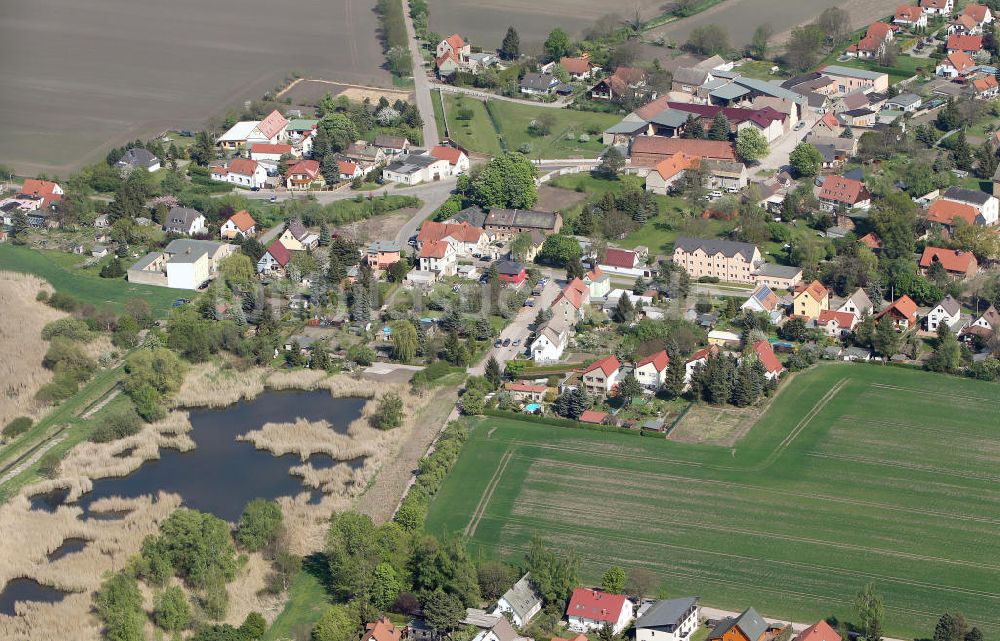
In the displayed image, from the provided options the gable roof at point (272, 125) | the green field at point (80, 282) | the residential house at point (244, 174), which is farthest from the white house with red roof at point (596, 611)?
the gable roof at point (272, 125)

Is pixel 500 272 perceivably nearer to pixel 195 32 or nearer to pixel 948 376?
pixel 948 376

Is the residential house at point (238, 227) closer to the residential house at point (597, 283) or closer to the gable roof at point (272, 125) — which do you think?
the gable roof at point (272, 125)

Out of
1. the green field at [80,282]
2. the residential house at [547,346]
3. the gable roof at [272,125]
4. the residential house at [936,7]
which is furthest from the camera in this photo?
the residential house at [936,7]

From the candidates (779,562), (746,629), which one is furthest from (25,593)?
(779,562)

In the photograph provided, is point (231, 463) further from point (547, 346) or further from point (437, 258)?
point (437, 258)

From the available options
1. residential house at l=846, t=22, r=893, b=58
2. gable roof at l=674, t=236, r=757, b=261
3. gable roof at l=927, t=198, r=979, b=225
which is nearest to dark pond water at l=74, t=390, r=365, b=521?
gable roof at l=674, t=236, r=757, b=261

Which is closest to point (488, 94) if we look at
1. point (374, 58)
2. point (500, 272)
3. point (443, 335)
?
point (374, 58)
